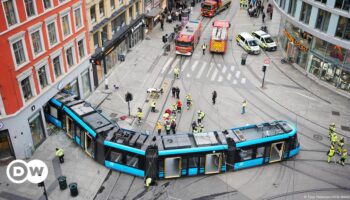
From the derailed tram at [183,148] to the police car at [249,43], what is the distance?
22689 millimetres

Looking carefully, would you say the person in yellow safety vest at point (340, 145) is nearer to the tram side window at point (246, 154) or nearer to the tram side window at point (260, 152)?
the tram side window at point (260, 152)

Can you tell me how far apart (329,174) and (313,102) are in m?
12.0

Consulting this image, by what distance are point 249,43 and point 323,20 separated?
12.6m

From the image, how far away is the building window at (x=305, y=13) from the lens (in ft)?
141

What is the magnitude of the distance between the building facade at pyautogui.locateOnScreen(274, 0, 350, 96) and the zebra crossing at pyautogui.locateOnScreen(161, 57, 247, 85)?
8435 millimetres

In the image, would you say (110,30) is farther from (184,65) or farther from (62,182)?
(62,182)

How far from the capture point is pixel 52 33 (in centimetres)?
3238

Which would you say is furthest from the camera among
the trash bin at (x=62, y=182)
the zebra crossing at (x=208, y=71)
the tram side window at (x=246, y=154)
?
the zebra crossing at (x=208, y=71)

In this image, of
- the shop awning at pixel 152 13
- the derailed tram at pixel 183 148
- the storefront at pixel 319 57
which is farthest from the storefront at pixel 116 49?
the storefront at pixel 319 57

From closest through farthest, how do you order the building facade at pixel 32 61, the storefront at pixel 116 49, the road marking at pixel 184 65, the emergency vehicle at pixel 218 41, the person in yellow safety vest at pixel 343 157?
1. the building facade at pixel 32 61
2. the person in yellow safety vest at pixel 343 157
3. the storefront at pixel 116 49
4. the road marking at pixel 184 65
5. the emergency vehicle at pixel 218 41

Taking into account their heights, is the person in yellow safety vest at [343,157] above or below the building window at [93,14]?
below

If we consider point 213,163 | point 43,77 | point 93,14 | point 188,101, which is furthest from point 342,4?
point 43,77

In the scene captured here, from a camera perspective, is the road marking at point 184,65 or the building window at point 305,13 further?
the road marking at point 184,65

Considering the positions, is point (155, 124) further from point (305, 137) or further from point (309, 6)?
point (309, 6)
